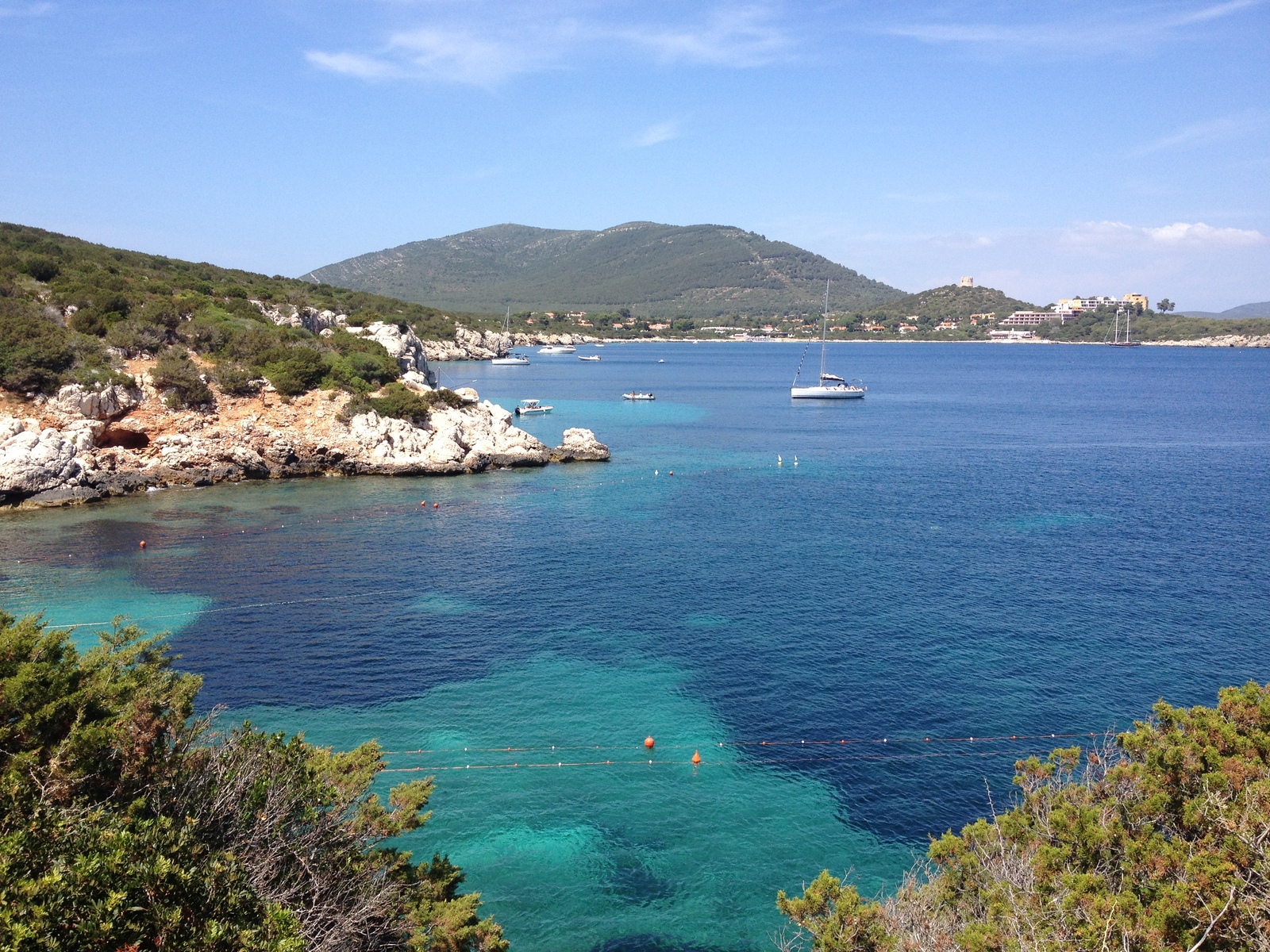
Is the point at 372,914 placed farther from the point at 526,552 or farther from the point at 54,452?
the point at 54,452

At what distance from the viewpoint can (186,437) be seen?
54438 millimetres

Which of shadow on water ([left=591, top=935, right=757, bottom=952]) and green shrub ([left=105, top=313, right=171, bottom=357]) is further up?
green shrub ([left=105, top=313, right=171, bottom=357])

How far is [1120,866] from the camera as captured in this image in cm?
1173

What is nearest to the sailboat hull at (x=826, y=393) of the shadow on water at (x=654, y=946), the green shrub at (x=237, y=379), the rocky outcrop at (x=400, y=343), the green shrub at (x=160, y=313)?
the rocky outcrop at (x=400, y=343)

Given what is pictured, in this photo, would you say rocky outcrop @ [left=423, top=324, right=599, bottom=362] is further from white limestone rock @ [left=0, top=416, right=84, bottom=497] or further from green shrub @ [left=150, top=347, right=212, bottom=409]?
white limestone rock @ [left=0, top=416, right=84, bottom=497]

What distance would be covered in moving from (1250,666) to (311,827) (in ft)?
94.0

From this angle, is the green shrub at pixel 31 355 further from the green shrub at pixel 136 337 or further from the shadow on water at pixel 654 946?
the shadow on water at pixel 654 946

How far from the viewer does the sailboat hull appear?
10769 cm

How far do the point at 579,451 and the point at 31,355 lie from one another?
35.6 meters

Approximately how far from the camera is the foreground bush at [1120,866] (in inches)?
388

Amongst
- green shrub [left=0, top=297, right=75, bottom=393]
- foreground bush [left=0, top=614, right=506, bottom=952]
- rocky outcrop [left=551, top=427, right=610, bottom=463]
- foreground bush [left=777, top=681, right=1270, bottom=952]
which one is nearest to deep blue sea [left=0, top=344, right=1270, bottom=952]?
rocky outcrop [left=551, top=427, right=610, bottom=463]

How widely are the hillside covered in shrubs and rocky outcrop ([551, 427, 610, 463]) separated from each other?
15.1 meters

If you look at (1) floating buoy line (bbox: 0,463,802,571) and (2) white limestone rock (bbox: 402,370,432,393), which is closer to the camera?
(1) floating buoy line (bbox: 0,463,802,571)

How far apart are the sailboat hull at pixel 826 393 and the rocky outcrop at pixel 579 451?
48.6m
